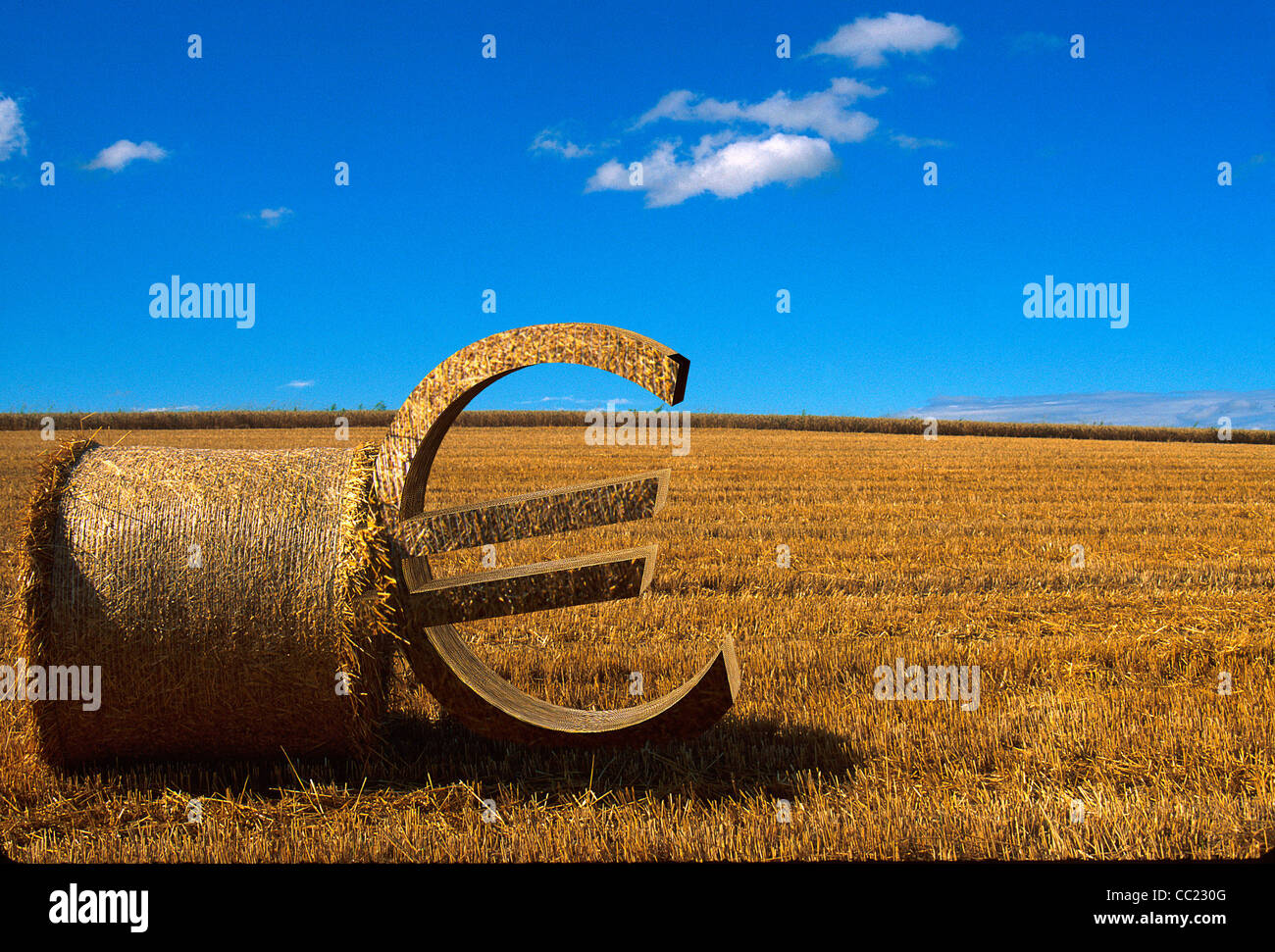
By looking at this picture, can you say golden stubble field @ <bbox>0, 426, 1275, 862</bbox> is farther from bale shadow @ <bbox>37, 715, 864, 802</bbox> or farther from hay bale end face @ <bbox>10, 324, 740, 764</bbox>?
hay bale end face @ <bbox>10, 324, 740, 764</bbox>

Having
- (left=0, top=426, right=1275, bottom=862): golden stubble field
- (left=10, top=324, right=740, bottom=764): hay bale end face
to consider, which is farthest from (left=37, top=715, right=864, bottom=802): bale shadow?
(left=10, top=324, right=740, bottom=764): hay bale end face

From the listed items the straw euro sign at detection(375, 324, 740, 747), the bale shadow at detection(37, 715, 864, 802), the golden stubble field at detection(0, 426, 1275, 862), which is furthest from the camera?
the bale shadow at detection(37, 715, 864, 802)

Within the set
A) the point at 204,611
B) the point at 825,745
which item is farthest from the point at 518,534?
the point at 825,745

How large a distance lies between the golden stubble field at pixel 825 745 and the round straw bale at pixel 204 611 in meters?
0.36

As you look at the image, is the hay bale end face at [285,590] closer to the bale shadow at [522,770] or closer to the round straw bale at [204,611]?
the round straw bale at [204,611]

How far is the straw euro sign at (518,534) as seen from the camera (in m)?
3.86

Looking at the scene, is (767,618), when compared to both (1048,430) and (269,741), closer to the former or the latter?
(269,741)

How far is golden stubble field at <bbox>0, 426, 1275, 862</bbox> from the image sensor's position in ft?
11.7

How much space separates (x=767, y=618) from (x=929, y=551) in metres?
3.85

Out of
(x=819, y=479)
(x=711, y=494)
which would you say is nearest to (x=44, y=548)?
(x=711, y=494)

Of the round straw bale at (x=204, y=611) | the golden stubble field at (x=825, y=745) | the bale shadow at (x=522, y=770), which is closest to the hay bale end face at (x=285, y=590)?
the round straw bale at (x=204, y=611)

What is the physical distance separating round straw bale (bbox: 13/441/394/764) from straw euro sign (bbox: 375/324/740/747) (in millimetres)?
198

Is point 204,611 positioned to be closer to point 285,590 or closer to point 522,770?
point 285,590

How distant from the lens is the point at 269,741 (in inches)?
165
